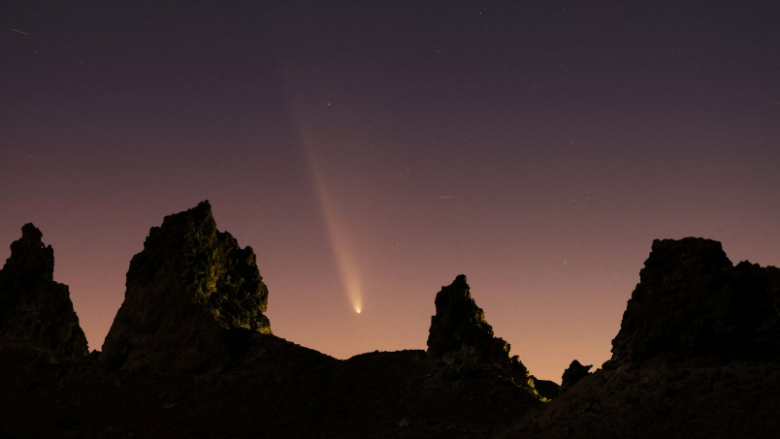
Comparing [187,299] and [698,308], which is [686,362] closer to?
[698,308]

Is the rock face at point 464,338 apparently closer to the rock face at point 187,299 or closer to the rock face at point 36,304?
the rock face at point 187,299

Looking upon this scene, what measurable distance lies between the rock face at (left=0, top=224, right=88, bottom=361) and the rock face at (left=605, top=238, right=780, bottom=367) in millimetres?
47895

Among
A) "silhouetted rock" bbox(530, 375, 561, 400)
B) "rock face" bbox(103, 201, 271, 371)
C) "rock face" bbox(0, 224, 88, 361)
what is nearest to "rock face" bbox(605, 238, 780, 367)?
"rock face" bbox(103, 201, 271, 371)

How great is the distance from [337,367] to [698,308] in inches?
1073

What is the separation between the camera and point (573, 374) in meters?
35.6

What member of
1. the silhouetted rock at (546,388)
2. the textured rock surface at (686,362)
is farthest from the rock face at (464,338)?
the silhouetted rock at (546,388)

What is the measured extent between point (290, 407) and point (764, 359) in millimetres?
27437

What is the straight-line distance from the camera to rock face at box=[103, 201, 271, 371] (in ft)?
170

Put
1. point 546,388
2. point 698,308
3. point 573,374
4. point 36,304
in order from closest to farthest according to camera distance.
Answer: point 698,308
point 573,374
point 36,304
point 546,388

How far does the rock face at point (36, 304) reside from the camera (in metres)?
61.8

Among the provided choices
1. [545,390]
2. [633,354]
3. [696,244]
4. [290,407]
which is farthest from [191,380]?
[545,390]

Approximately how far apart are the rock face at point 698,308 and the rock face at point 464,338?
1461cm

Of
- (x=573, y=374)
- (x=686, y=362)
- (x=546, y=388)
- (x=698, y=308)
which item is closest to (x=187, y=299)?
(x=573, y=374)

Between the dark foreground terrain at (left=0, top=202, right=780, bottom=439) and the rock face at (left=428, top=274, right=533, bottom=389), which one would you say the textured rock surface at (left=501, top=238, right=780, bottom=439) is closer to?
the dark foreground terrain at (left=0, top=202, right=780, bottom=439)
